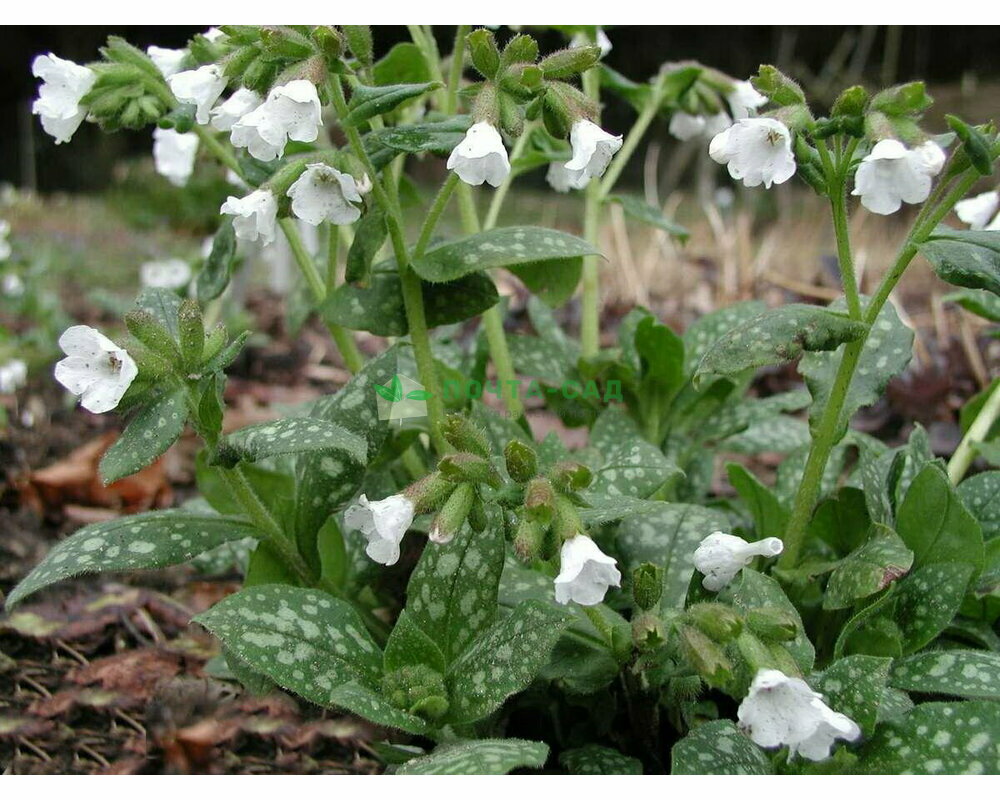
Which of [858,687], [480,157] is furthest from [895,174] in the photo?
[858,687]

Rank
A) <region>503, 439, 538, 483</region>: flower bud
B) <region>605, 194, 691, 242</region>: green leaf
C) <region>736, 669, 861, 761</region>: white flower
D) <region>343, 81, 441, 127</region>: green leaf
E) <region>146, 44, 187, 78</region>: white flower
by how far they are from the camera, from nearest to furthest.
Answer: <region>736, 669, 861, 761</region>: white flower → <region>503, 439, 538, 483</region>: flower bud → <region>343, 81, 441, 127</region>: green leaf → <region>146, 44, 187, 78</region>: white flower → <region>605, 194, 691, 242</region>: green leaf

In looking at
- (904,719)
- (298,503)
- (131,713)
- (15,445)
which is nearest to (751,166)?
(904,719)

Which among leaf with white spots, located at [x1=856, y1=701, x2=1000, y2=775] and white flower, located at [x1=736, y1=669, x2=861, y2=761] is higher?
white flower, located at [x1=736, y1=669, x2=861, y2=761]

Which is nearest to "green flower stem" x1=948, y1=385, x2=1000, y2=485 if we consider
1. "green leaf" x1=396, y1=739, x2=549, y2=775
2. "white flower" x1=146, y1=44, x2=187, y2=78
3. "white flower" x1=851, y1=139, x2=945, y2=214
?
"white flower" x1=851, y1=139, x2=945, y2=214

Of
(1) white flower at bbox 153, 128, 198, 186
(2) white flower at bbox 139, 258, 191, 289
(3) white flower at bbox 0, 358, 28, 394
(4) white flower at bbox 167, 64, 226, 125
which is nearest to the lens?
(4) white flower at bbox 167, 64, 226, 125

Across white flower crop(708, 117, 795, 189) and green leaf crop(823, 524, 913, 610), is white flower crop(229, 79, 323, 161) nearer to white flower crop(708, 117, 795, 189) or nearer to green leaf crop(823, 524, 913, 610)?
white flower crop(708, 117, 795, 189)

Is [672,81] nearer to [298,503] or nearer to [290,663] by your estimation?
[298,503]

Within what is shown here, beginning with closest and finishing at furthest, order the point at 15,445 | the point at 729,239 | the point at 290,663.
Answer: the point at 290,663 < the point at 15,445 < the point at 729,239
